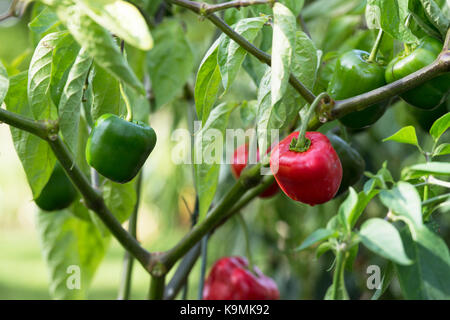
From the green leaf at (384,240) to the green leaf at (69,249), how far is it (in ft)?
1.63

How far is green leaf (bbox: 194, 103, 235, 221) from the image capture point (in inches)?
22.0

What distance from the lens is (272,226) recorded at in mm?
1305

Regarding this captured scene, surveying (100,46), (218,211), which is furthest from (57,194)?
(100,46)

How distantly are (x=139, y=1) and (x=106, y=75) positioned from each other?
22cm

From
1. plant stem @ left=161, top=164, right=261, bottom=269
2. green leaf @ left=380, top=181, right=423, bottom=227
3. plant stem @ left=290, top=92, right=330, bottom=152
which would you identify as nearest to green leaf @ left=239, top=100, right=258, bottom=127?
plant stem @ left=161, top=164, right=261, bottom=269

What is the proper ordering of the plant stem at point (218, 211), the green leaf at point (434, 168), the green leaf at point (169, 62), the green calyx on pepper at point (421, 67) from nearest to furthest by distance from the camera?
the green leaf at point (434, 168) → the green calyx on pepper at point (421, 67) → the plant stem at point (218, 211) → the green leaf at point (169, 62)

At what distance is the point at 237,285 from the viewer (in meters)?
0.89

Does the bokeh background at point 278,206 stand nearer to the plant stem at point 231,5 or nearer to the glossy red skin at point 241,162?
the glossy red skin at point 241,162

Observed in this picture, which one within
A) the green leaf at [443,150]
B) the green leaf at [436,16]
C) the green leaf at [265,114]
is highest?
the green leaf at [436,16]

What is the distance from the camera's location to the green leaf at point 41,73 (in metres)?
0.51

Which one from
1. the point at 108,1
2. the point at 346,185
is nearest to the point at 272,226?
the point at 346,185

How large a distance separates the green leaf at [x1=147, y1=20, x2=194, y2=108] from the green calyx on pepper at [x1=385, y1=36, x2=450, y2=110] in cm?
33

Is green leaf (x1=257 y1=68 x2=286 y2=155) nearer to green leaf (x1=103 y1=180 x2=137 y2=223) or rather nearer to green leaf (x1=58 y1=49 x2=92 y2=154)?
green leaf (x1=58 y1=49 x2=92 y2=154)

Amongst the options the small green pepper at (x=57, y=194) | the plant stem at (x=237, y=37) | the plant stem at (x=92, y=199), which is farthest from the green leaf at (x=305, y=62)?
the small green pepper at (x=57, y=194)
